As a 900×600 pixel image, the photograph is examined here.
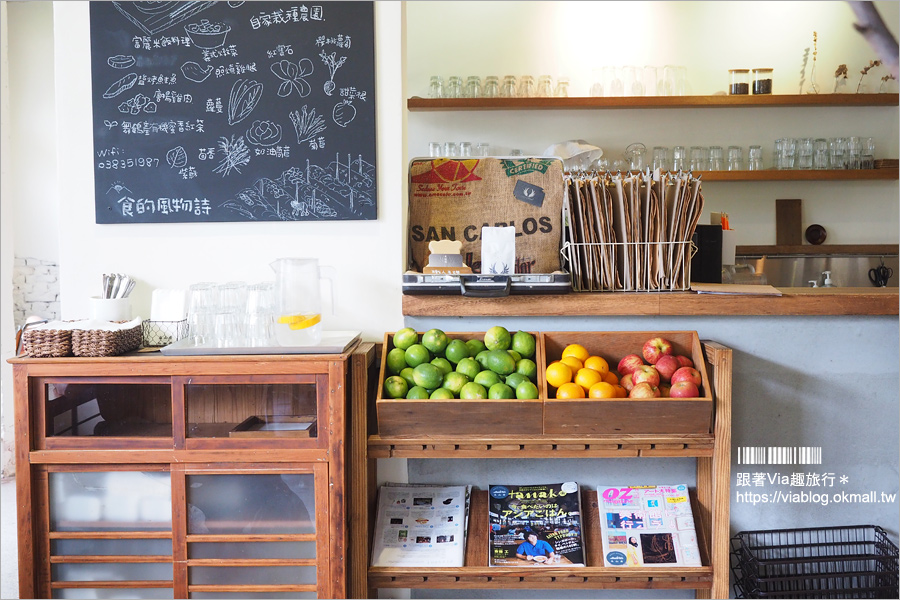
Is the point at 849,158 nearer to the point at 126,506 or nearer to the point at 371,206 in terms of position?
the point at 371,206

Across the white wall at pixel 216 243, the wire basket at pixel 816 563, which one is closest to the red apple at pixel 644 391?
the wire basket at pixel 816 563

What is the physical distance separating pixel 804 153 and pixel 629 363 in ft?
9.92

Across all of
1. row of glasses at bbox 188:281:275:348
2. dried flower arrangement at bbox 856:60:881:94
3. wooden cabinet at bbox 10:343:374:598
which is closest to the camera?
wooden cabinet at bbox 10:343:374:598

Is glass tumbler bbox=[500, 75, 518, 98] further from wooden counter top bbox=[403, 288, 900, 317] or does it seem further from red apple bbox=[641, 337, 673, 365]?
red apple bbox=[641, 337, 673, 365]

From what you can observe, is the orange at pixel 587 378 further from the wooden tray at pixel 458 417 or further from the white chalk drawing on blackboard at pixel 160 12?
the white chalk drawing on blackboard at pixel 160 12

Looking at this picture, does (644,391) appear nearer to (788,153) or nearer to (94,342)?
(94,342)

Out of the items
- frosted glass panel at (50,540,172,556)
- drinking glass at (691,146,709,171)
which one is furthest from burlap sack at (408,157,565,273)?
drinking glass at (691,146,709,171)

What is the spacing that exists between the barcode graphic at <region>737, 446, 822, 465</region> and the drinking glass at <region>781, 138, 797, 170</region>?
2.66 metres

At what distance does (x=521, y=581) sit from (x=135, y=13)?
210 cm

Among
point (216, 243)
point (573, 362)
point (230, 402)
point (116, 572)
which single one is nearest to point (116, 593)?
point (116, 572)

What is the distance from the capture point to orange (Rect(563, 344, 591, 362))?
1996 mm

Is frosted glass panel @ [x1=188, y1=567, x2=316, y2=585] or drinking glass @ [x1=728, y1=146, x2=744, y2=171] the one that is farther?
drinking glass @ [x1=728, y1=146, x2=744, y2=171]

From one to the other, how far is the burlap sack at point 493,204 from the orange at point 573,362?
0.35m

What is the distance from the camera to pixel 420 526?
206 centimetres
